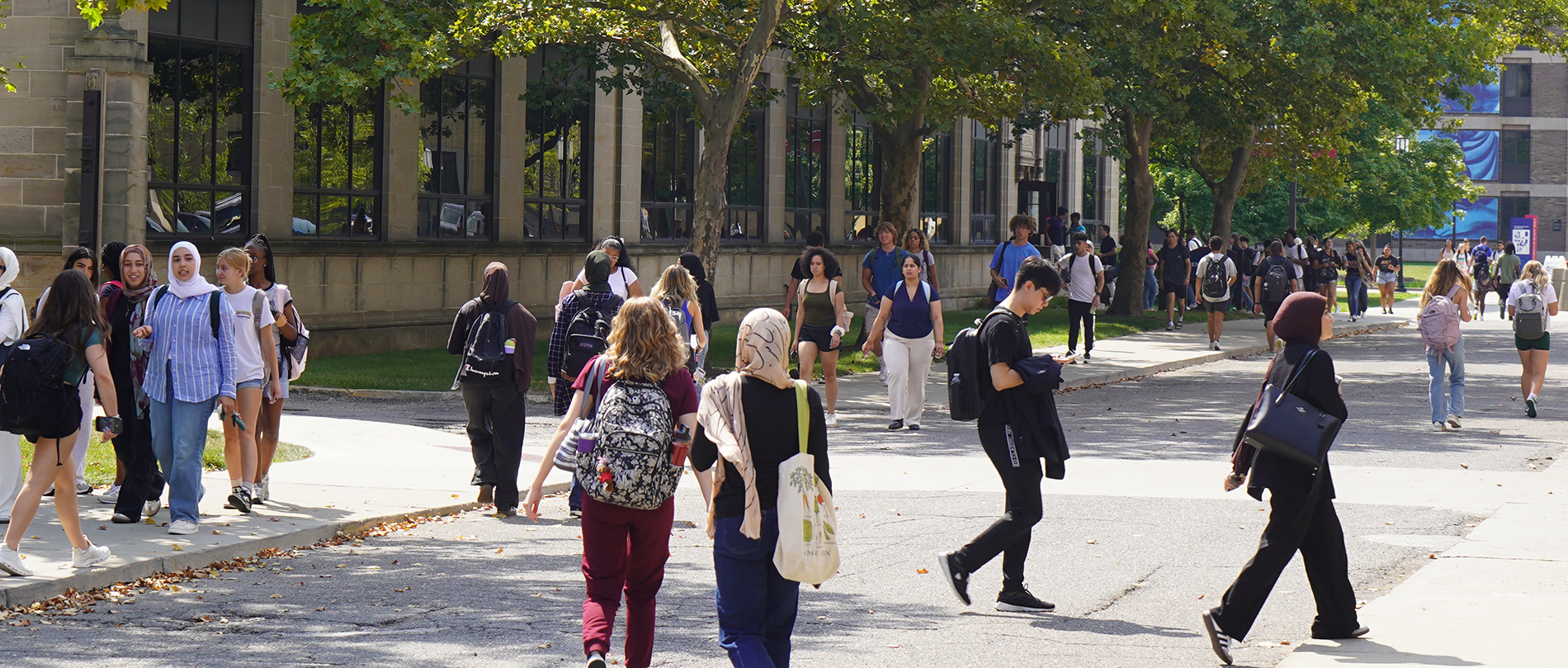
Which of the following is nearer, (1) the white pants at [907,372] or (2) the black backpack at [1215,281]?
(1) the white pants at [907,372]

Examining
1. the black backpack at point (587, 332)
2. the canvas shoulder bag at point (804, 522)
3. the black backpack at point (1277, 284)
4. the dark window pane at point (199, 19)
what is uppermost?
the dark window pane at point (199, 19)

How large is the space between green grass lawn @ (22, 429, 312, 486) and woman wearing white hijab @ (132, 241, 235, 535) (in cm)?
227

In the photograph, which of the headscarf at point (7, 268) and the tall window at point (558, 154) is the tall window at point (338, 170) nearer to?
the tall window at point (558, 154)

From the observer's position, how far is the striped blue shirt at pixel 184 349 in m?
9.11

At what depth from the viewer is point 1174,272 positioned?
1257 inches

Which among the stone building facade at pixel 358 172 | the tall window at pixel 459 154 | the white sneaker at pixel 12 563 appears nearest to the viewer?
the white sneaker at pixel 12 563

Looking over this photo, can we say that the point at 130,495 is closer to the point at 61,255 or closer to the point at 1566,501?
the point at 1566,501

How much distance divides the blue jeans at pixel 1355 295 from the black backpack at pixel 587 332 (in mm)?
28166

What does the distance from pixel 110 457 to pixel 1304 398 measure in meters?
9.52

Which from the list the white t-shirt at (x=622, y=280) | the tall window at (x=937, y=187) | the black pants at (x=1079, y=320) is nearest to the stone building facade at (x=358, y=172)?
the black pants at (x=1079, y=320)

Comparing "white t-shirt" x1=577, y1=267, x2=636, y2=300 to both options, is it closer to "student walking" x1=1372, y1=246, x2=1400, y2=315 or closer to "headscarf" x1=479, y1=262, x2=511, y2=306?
"headscarf" x1=479, y1=262, x2=511, y2=306

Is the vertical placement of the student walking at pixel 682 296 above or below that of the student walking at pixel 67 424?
above

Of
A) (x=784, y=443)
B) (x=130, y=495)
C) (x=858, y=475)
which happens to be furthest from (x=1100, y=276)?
(x=784, y=443)

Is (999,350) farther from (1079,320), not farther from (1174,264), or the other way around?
(1174,264)
